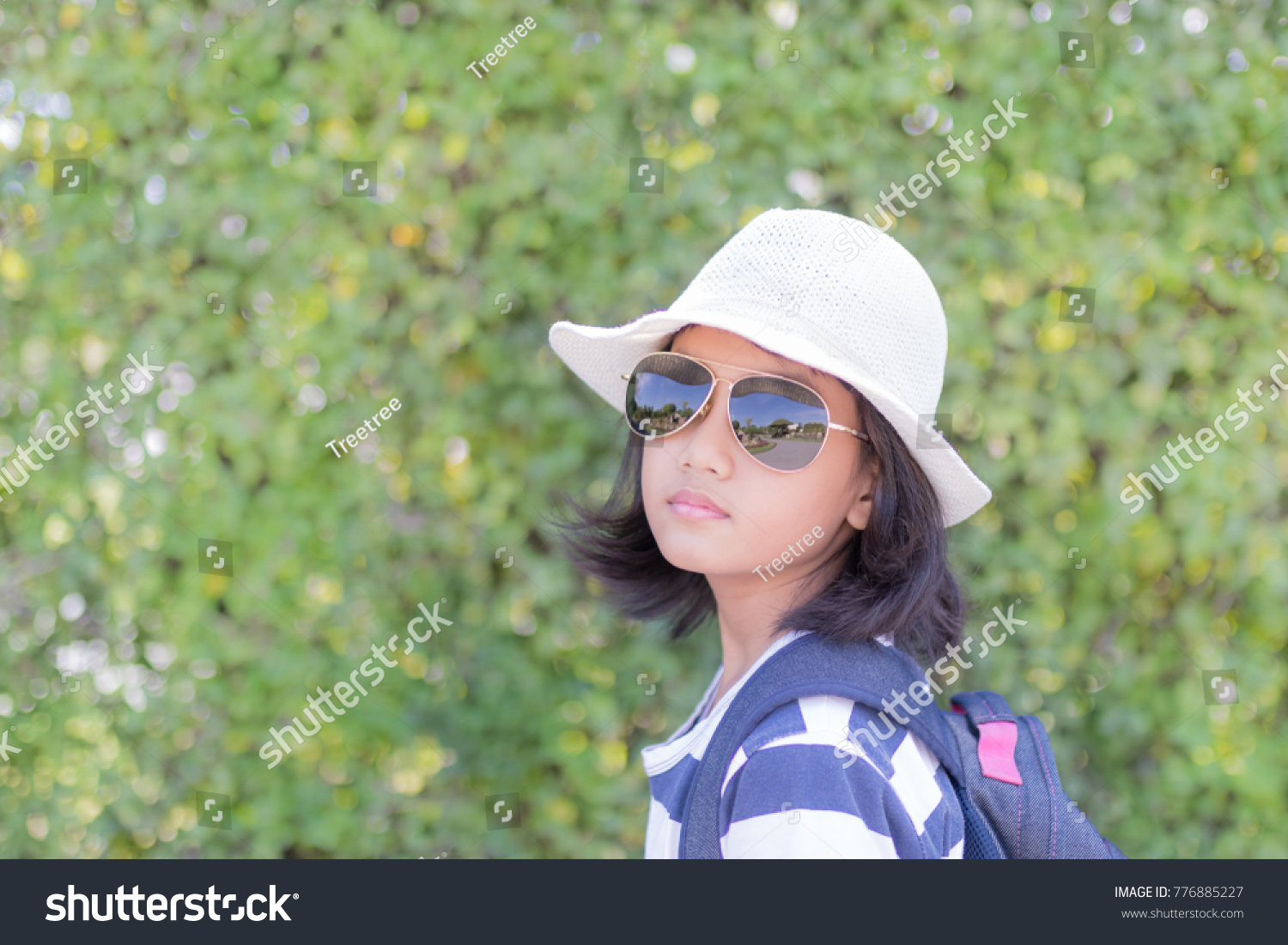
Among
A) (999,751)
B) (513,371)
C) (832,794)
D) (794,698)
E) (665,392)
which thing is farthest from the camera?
(513,371)

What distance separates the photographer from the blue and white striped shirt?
1.09 metres

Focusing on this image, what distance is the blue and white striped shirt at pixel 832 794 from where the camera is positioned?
3.56 feet

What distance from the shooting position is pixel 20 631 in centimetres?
262

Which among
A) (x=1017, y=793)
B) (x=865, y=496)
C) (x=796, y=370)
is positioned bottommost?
(x=1017, y=793)

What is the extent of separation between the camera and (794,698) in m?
1.22

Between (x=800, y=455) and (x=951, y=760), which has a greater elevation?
(x=800, y=455)

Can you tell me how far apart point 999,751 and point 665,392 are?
2.41 ft

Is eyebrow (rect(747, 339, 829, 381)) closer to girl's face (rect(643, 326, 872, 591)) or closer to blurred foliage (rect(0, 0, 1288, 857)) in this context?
girl's face (rect(643, 326, 872, 591))

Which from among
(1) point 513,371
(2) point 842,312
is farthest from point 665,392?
(1) point 513,371

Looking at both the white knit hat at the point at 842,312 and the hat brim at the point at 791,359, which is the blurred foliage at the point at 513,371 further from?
the white knit hat at the point at 842,312

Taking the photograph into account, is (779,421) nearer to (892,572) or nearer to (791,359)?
(791,359)

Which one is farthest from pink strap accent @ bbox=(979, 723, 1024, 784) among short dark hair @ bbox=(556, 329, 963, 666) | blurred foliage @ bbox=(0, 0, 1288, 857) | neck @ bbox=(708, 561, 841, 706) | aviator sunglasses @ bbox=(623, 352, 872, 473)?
blurred foliage @ bbox=(0, 0, 1288, 857)

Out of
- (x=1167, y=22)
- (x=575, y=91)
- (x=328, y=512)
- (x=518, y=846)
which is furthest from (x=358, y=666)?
(x=1167, y=22)

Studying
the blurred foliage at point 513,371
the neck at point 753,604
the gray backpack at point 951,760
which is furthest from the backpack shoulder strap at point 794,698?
the blurred foliage at point 513,371
